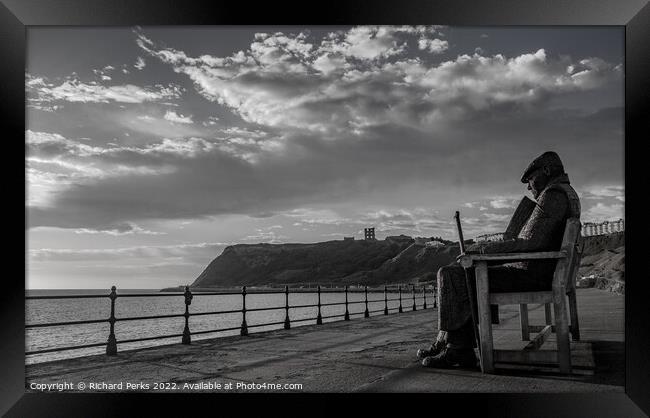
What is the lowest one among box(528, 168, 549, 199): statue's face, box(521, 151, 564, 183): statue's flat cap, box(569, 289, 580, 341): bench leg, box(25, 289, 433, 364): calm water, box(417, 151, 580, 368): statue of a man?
box(25, 289, 433, 364): calm water

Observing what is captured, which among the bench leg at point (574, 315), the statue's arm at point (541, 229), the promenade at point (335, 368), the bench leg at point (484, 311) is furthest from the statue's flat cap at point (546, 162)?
the promenade at point (335, 368)

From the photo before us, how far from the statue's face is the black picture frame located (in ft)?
3.21

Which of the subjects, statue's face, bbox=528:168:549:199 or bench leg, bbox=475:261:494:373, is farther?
statue's face, bbox=528:168:549:199

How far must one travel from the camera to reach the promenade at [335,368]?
4805 mm

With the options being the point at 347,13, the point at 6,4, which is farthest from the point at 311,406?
the point at 6,4

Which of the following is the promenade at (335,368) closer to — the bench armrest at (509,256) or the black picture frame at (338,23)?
the black picture frame at (338,23)

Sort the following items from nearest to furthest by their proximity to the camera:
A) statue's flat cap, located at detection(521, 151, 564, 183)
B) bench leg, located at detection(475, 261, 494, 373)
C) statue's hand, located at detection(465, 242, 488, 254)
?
bench leg, located at detection(475, 261, 494, 373), statue's hand, located at detection(465, 242, 488, 254), statue's flat cap, located at detection(521, 151, 564, 183)

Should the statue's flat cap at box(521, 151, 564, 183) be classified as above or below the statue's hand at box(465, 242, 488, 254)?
above

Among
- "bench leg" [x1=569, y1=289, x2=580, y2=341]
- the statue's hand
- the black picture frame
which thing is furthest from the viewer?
"bench leg" [x1=569, y1=289, x2=580, y2=341]

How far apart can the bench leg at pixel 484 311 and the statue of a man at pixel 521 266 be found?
4.3 inches

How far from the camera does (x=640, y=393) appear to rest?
4316mm

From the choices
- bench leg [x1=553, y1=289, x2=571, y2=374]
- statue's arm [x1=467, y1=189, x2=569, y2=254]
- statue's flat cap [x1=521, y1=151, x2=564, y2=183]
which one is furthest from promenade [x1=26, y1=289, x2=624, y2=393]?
statue's flat cap [x1=521, y1=151, x2=564, y2=183]

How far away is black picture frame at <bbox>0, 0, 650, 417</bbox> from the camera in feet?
14.2

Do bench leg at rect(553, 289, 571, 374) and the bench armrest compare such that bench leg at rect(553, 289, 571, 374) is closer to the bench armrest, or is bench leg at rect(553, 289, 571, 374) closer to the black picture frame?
the bench armrest
